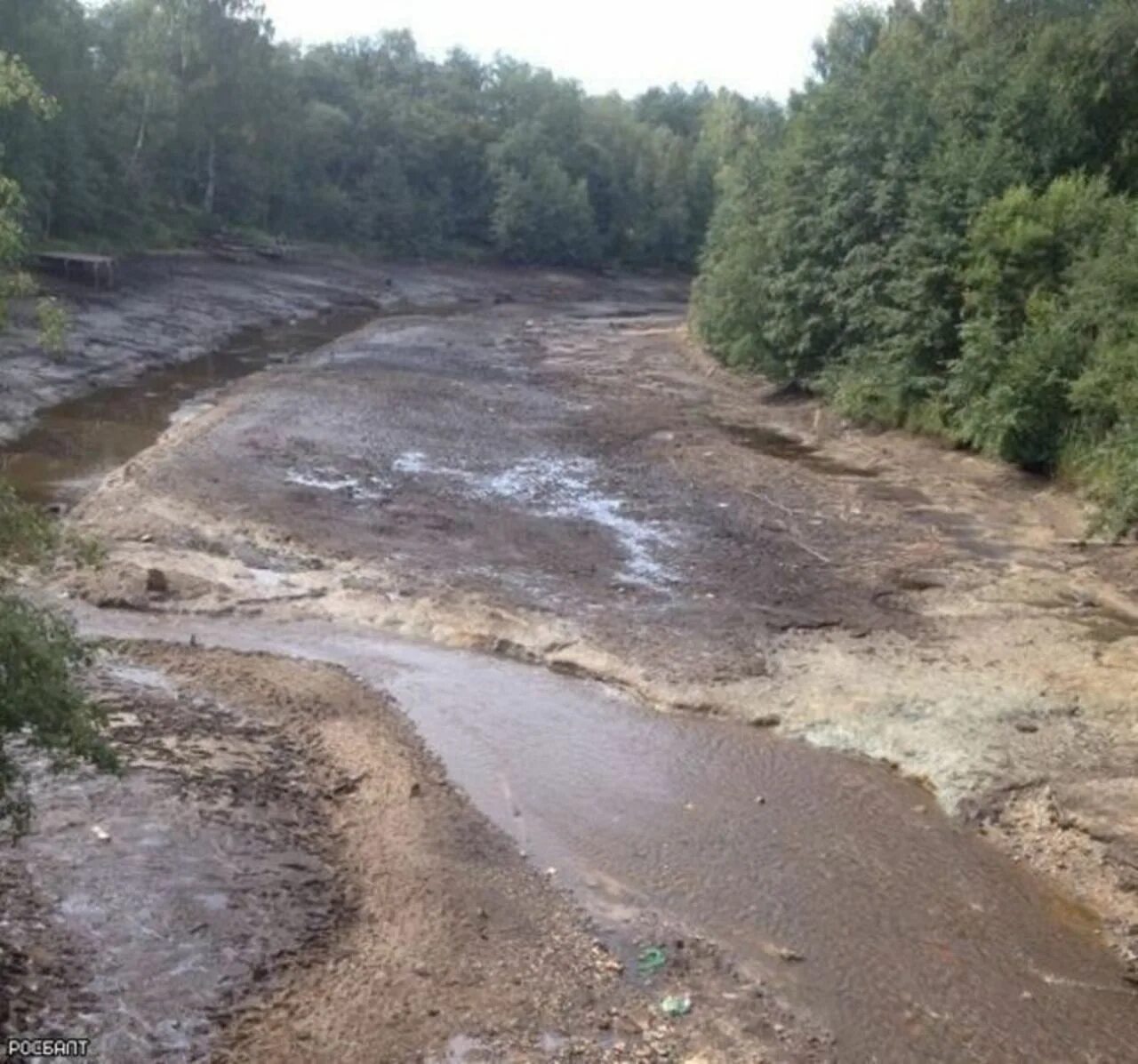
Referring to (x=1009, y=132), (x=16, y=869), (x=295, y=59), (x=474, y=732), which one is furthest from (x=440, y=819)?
(x=295, y=59)

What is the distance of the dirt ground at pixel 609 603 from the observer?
34.7ft

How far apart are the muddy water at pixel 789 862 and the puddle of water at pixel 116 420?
7.60 m

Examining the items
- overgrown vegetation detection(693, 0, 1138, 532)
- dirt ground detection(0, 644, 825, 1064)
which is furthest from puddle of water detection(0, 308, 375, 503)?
overgrown vegetation detection(693, 0, 1138, 532)

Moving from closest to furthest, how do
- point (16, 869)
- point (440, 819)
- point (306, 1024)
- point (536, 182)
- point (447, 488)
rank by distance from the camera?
1. point (306, 1024)
2. point (16, 869)
3. point (440, 819)
4. point (447, 488)
5. point (536, 182)

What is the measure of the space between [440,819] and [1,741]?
189 inches

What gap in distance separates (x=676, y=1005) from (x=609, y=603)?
10.1 meters

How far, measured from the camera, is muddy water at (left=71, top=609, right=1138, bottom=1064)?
1023 centimetres

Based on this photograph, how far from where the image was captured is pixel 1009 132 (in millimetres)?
34500

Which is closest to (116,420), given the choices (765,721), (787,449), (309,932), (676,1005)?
(787,449)

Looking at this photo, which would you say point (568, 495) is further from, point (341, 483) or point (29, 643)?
point (29, 643)

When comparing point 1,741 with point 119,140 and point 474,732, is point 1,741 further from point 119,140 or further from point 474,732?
point 119,140

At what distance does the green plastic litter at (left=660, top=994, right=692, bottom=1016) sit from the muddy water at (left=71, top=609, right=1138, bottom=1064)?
0.87 meters

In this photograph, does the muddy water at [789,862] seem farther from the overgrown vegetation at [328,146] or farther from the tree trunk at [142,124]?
the tree trunk at [142,124]

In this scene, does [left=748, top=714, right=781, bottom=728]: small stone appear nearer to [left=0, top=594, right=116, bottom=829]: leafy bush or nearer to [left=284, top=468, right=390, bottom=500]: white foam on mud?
[left=0, top=594, right=116, bottom=829]: leafy bush
